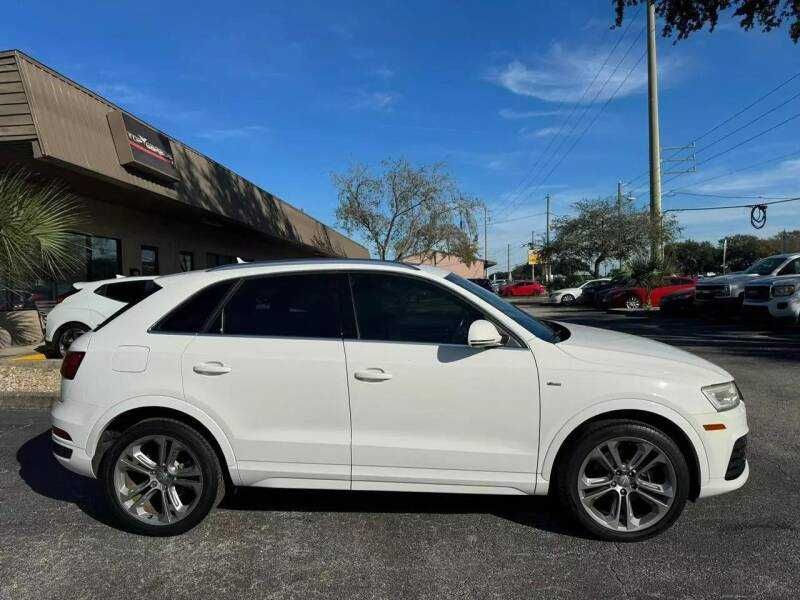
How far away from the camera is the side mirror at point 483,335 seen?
3.36 meters

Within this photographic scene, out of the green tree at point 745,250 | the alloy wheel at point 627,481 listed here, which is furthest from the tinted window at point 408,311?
the green tree at point 745,250

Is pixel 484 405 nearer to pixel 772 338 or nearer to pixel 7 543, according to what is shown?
pixel 7 543

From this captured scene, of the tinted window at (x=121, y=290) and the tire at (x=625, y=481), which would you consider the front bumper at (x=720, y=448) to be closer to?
the tire at (x=625, y=481)

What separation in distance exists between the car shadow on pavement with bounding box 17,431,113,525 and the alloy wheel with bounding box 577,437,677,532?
3136 millimetres

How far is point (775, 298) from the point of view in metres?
13.9

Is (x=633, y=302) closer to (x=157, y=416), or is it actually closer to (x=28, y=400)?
(x=28, y=400)

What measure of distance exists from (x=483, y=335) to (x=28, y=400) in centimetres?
635

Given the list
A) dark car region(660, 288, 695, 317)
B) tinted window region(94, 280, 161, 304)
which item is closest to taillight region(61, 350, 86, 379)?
tinted window region(94, 280, 161, 304)

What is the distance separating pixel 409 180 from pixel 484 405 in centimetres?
3189

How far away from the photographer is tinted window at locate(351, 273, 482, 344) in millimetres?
3623

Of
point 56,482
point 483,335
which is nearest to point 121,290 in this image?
point 56,482

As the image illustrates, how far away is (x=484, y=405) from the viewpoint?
11.3 feet

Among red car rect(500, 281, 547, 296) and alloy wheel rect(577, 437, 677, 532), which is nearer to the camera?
alloy wheel rect(577, 437, 677, 532)

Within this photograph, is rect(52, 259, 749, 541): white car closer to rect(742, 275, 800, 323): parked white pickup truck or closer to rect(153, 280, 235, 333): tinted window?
rect(153, 280, 235, 333): tinted window
